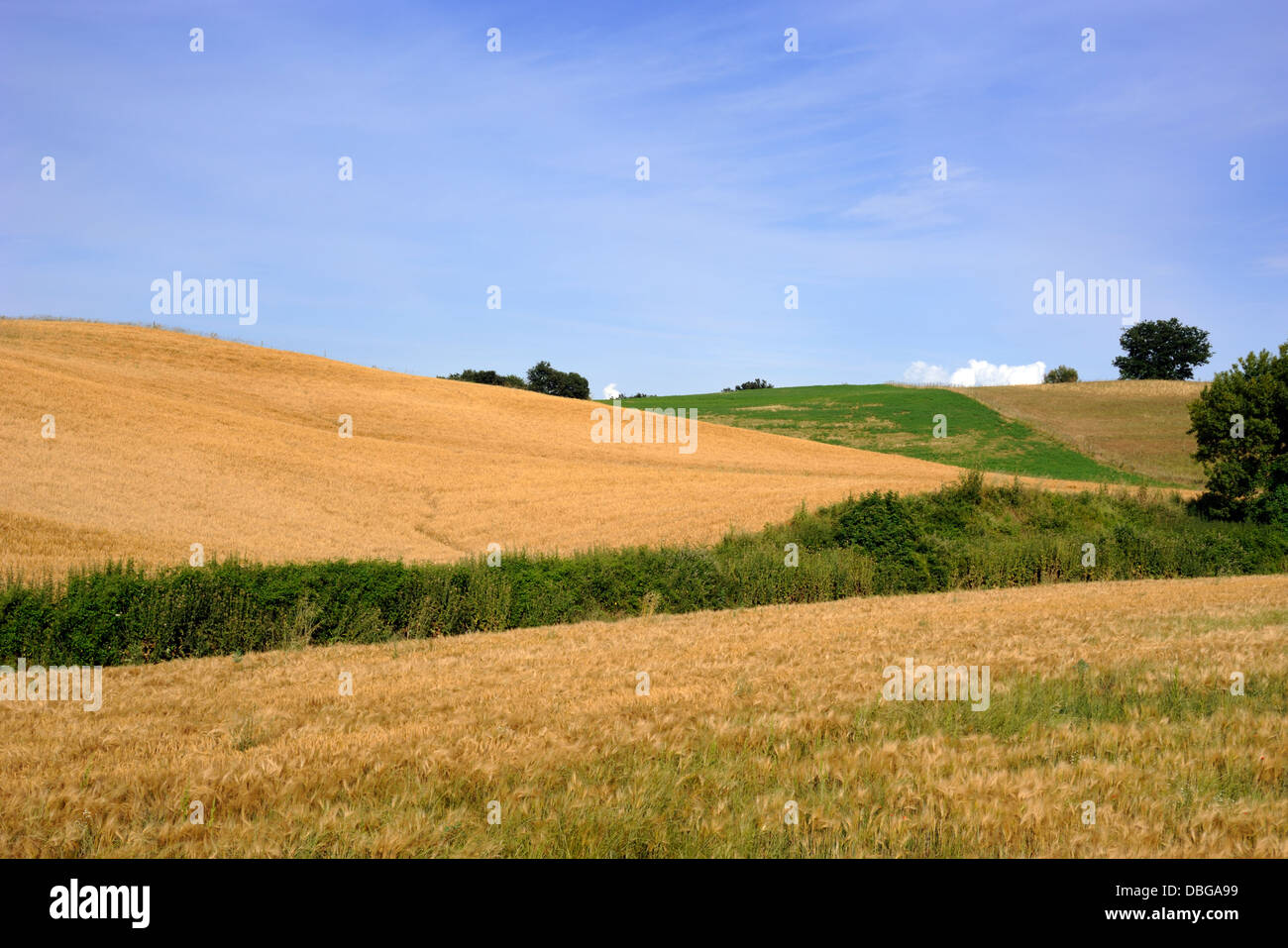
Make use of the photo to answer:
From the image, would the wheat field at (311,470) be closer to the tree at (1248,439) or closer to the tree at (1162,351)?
the tree at (1248,439)

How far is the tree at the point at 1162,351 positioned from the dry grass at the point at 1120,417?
2636cm

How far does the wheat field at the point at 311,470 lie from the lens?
27062 millimetres

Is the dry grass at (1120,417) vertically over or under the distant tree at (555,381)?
under

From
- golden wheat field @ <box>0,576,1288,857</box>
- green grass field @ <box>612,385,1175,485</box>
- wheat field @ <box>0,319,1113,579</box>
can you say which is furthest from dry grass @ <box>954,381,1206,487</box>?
golden wheat field @ <box>0,576,1288,857</box>

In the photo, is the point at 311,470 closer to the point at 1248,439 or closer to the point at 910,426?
the point at 1248,439

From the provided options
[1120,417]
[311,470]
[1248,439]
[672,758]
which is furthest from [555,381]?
[672,758]

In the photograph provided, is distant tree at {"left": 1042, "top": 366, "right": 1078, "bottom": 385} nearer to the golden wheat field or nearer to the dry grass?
the dry grass

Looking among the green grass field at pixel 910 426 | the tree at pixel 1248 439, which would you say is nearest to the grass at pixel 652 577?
the tree at pixel 1248 439

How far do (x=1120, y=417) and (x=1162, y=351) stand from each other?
53.0m

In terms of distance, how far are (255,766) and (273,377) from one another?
61373 mm

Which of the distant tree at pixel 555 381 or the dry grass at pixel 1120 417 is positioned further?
the distant tree at pixel 555 381

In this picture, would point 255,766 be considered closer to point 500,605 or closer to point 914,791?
point 914,791

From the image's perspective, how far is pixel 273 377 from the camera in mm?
61750

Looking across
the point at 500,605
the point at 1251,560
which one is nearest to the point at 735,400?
the point at 1251,560
